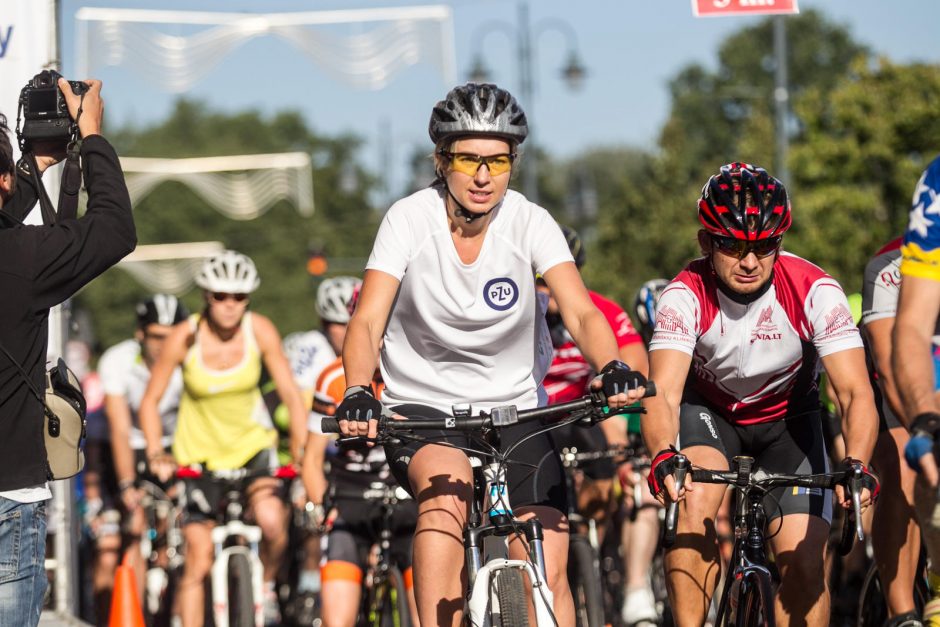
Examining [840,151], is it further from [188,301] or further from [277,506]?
[188,301]

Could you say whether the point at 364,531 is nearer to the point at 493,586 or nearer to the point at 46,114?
the point at 493,586

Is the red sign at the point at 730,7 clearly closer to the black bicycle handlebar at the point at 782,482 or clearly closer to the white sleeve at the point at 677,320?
the white sleeve at the point at 677,320

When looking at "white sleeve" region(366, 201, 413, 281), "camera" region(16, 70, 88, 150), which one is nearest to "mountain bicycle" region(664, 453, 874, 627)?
"white sleeve" region(366, 201, 413, 281)

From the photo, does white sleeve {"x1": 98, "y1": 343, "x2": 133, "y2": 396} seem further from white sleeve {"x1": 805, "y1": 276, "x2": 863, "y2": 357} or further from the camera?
white sleeve {"x1": 805, "y1": 276, "x2": 863, "y2": 357}

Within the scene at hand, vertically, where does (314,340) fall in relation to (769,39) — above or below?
below

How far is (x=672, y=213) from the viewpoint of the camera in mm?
44375

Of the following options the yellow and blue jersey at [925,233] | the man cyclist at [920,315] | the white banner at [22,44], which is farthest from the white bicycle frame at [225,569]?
the yellow and blue jersey at [925,233]

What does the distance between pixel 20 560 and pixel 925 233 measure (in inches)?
121

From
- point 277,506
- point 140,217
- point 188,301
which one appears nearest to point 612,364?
point 277,506

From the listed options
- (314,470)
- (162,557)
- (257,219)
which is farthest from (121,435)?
(257,219)

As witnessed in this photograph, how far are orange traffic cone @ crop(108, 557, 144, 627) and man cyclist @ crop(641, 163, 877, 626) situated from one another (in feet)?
12.5

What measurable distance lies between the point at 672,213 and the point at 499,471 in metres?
39.2

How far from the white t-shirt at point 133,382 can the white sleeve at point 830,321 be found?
21.3 feet

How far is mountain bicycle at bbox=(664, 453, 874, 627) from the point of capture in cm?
557
